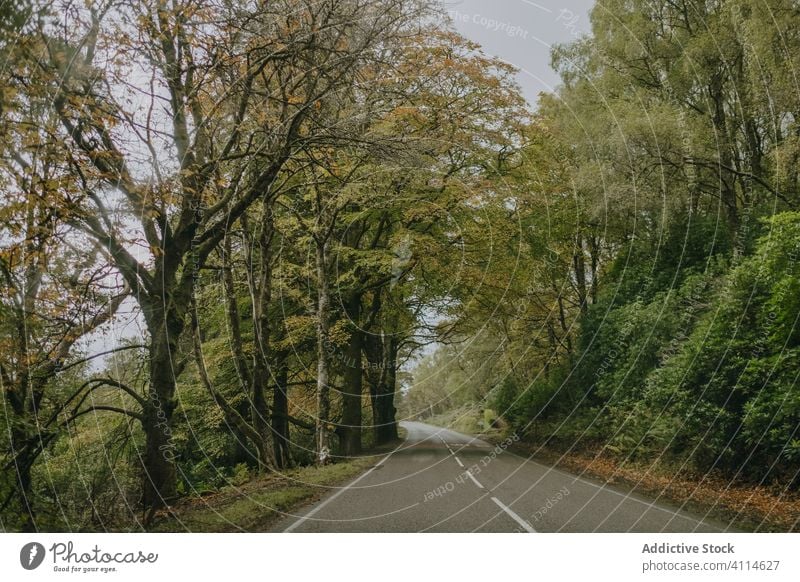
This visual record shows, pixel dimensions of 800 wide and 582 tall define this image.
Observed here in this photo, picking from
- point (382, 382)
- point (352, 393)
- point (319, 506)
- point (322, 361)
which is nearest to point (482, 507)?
point (319, 506)

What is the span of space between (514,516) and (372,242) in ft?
33.0

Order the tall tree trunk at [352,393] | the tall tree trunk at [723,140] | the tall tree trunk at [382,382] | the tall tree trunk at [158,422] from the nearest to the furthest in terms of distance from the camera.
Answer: the tall tree trunk at [158,422], the tall tree trunk at [723,140], the tall tree trunk at [352,393], the tall tree trunk at [382,382]

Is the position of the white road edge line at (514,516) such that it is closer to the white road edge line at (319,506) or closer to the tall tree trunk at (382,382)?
the white road edge line at (319,506)

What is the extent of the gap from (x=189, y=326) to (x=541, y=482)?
744 centimetres

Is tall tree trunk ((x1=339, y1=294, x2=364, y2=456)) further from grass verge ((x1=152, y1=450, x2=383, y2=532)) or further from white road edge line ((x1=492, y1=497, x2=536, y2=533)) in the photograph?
white road edge line ((x1=492, y1=497, x2=536, y2=533))

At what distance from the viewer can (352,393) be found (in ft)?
48.2

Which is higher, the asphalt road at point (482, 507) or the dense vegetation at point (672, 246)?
the dense vegetation at point (672, 246)

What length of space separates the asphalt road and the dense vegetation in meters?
1.84

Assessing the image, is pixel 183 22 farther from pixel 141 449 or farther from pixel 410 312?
pixel 410 312

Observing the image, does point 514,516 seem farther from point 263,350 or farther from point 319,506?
point 263,350

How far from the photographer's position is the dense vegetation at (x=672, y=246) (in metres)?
8.19

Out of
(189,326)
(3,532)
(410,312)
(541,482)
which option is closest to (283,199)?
(189,326)

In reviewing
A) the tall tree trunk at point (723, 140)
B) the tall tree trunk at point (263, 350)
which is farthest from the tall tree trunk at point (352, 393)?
the tall tree trunk at point (723, 140)

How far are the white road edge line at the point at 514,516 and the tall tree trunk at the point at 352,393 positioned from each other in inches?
283
